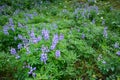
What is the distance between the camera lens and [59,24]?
19.4 feet

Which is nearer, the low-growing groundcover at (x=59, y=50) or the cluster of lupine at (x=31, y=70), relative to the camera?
the cluster of lupine at (x=31, y=70)

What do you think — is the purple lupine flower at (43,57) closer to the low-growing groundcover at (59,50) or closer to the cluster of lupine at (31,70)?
the low-growing groundcover at (59,50)

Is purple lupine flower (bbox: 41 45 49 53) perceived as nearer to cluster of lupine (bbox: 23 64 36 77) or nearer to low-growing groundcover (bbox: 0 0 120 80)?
low-growing groundcover (bbox: 0 0 120 80)

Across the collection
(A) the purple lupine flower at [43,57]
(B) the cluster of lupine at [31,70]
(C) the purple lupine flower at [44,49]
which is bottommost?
(B) the cluster of lupine at [31,70]

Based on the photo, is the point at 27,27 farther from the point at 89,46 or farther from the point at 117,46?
the point at 117,46

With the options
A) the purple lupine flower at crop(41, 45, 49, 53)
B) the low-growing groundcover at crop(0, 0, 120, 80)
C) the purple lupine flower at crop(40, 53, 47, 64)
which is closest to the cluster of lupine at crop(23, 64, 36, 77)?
the low-growing groundcover at crop(0, 0, 120, 80)

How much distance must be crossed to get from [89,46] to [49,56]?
1.31 metres

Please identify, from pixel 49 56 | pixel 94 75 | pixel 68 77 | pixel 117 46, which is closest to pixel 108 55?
pixel 117 46

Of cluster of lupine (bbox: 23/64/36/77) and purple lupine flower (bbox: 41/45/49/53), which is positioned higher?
purple lupine flower (bbox: 41/45/49/53)

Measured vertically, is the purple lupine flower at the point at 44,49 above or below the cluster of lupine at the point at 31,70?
above

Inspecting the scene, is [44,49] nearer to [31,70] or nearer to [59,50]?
[59,50]

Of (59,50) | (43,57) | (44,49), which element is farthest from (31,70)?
(59,50)

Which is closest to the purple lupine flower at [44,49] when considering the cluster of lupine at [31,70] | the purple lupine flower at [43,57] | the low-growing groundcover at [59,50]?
the low-growing groundcover at [59,50]

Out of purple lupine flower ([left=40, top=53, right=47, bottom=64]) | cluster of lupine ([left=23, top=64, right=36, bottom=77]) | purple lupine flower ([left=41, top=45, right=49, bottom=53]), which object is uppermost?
purple lupine flower ([left=41, top=45, right=49, bottom=53])
